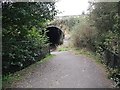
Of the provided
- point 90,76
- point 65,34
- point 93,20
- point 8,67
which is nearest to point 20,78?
point 8,67

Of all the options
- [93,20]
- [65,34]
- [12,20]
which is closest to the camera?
[12,20]

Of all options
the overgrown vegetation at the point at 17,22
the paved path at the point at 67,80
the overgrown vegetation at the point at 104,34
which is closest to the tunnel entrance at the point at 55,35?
the overgrown vegetation at the point at 104,34

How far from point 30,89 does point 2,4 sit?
136 inches

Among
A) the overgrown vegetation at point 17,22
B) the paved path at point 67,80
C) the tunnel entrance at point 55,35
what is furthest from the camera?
the tunnel entrance at point 55,35

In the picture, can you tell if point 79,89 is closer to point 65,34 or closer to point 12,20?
point 12,20

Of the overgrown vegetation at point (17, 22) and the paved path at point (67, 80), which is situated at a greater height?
the overgrown vegetation at point (17, 22)

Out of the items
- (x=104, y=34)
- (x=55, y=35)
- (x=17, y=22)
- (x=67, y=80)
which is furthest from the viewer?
(x=55, y=35)

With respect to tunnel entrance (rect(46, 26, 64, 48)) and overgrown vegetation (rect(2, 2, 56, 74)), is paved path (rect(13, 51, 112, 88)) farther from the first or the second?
tunnel entrance (rect(46, 26, 64, 48))

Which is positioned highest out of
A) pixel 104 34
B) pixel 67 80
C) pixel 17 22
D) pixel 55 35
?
pixel 17 22

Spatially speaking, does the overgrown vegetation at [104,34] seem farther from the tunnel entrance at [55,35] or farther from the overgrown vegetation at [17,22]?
the tunnel entrance at [55,35]

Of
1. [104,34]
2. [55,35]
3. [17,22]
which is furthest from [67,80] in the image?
[55,35]

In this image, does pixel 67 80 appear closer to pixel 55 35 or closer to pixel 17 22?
pixel 17 22

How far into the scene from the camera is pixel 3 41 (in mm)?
10273

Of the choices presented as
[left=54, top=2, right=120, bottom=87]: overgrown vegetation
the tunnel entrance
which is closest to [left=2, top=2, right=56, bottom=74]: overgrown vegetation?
[left=54, top=2, right=120, bottom=87]: overgrown vegetation
